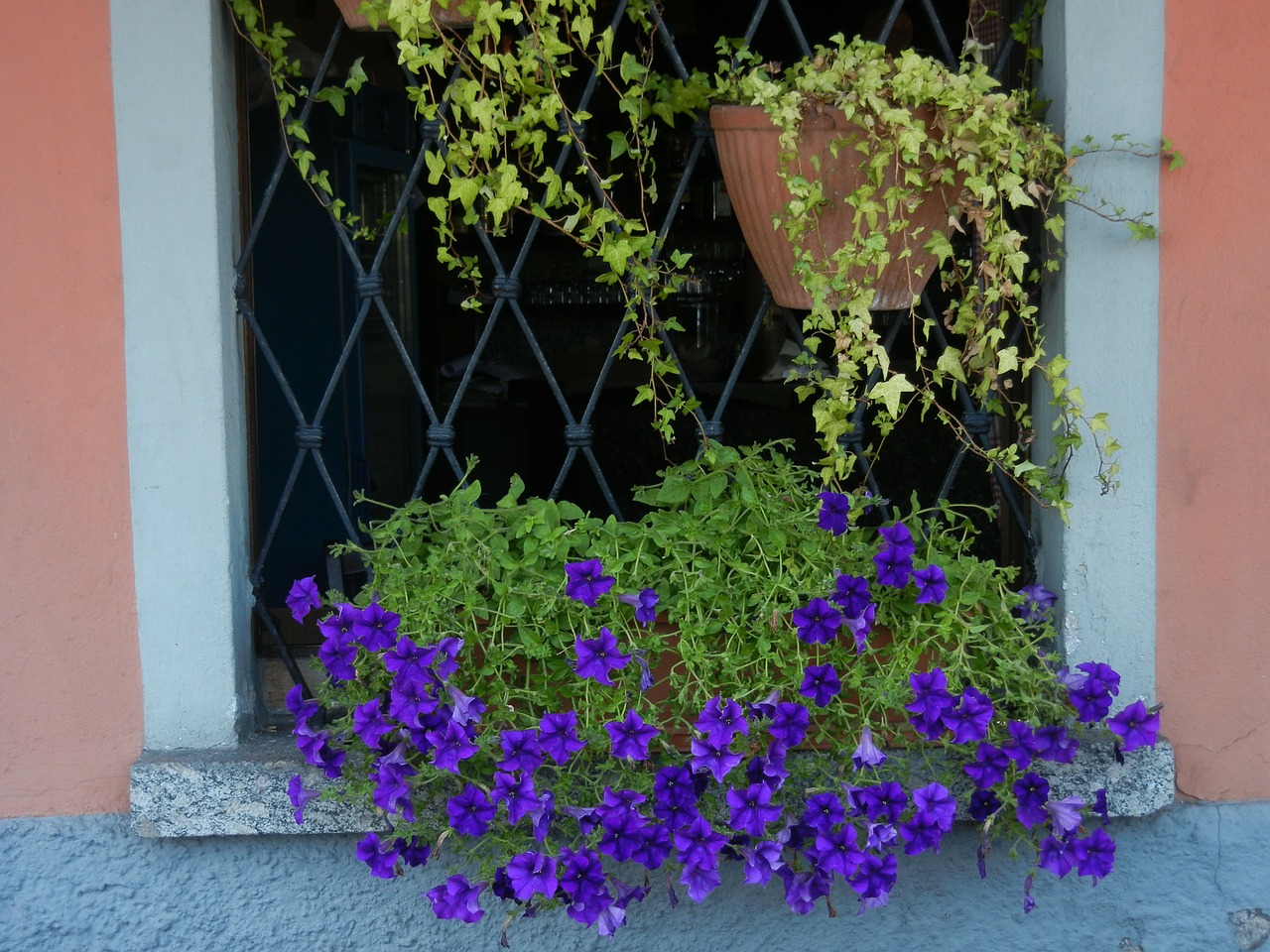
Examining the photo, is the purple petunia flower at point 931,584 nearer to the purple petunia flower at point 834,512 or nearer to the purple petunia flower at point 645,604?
the purple petunia flower at point 834,512

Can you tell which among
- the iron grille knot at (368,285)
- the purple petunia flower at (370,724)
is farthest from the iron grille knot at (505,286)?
the purple petunia flower at (370,724)

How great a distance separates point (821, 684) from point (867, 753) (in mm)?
116

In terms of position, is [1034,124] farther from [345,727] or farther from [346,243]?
[345,727]

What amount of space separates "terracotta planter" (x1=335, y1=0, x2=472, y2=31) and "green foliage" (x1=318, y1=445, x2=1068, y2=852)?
76 cm

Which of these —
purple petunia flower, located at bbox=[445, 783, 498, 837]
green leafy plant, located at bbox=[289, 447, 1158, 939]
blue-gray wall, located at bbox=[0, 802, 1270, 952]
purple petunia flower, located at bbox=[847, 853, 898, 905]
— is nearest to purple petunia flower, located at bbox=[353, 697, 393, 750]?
green leafy plant, located at bbox=[289, 447, 1158, 939]

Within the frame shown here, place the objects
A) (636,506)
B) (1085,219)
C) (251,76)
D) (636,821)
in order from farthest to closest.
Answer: (636,506) < (251,76) < (1085,219) < (636,821)

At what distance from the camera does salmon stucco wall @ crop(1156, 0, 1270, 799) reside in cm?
193

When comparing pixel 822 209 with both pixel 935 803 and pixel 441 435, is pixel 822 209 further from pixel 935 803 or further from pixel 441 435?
pixel 935 803

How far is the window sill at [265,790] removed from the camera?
1.96 metres

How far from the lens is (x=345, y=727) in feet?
6.20

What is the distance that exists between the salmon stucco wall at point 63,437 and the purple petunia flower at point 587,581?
2.66 ft

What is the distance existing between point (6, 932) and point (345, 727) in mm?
780

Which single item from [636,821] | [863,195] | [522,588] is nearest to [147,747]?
[522,588]

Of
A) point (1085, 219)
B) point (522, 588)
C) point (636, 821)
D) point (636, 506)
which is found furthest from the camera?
point (636, 506)
